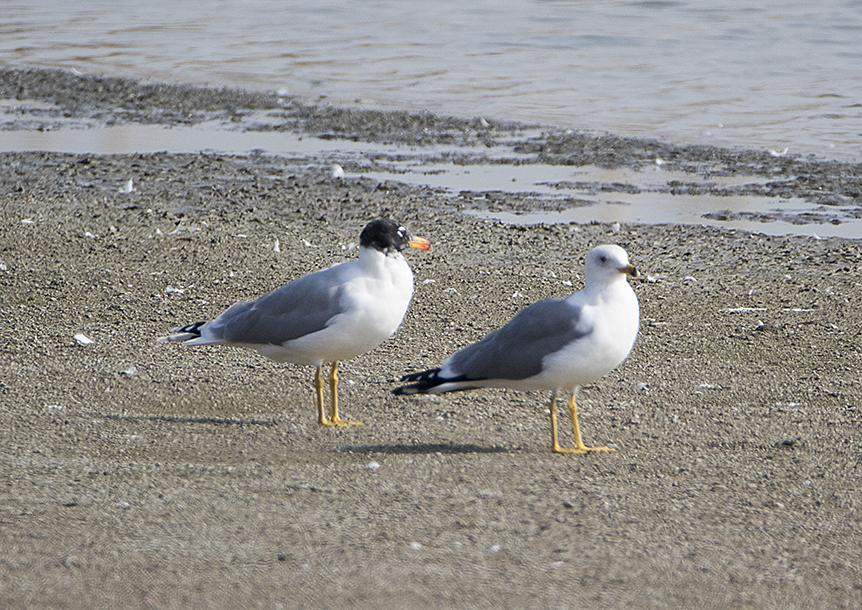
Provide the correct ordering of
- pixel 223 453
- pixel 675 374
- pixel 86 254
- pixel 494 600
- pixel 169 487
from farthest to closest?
pixel 86 254 → pixel 675 374 → pixel 223 453 → pixel 169 487 → pixel 494 600

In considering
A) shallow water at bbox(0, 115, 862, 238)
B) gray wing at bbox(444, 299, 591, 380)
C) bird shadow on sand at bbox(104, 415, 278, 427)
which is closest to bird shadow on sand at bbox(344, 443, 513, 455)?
gray wing at bbox(444, 299, 591, 380)

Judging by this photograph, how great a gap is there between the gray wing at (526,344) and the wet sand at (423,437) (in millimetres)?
421

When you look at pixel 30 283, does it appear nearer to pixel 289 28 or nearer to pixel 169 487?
pixel 169 487

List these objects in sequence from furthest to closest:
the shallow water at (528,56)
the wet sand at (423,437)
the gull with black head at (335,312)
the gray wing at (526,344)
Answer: the shallow water at (528,56) → the gull with black head at (335,312) → the gray wing at (526,344) → the wet sand at (423,437)

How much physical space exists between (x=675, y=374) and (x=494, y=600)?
3157 millimetres

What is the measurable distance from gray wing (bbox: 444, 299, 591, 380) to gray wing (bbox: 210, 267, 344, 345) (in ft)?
2.59

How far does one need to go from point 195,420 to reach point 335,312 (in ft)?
3.11

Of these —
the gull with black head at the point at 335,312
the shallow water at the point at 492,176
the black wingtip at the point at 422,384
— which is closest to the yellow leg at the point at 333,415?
the gull with black head at the point at 335,312

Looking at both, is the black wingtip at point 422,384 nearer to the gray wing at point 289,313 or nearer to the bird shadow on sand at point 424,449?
the bird shadow on sand at point 424,449

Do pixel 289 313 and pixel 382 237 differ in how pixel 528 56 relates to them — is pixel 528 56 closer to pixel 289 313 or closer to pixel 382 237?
pixel 382 237

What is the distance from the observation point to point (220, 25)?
25.6m

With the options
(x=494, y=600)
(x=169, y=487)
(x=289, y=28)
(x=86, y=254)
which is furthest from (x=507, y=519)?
(x=289, y=28)

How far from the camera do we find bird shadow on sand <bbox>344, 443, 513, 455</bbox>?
16.8 feet

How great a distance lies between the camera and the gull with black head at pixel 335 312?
548cm
